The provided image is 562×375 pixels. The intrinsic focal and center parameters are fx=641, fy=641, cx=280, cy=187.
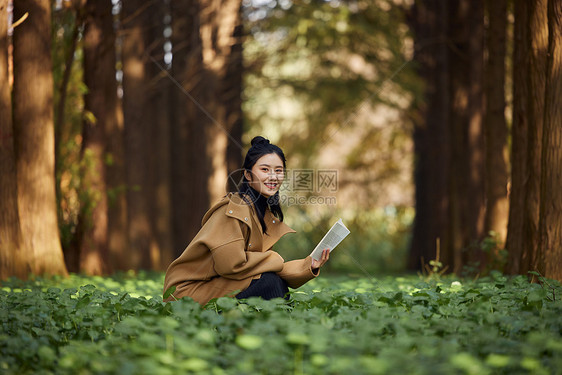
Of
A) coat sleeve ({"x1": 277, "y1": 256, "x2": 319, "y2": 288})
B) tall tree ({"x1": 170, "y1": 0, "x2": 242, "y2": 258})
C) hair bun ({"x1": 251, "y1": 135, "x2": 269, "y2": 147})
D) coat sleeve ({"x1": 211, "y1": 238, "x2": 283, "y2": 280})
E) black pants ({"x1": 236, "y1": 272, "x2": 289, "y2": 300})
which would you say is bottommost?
black pants ({"x1": 236, "y1": 272, "x2": 289, "y2": 300})

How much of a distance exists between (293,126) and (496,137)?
9.46 metres

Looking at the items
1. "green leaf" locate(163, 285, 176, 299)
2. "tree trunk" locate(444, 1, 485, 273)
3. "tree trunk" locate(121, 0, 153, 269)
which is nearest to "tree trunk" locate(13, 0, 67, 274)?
"tree trunk" locate(121, 0, 153, 269)

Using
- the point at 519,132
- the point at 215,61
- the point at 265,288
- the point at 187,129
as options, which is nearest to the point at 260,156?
the point at 265,288

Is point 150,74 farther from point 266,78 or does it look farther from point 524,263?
point 524,263

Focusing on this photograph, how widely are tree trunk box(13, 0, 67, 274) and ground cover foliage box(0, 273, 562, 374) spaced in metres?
3.18

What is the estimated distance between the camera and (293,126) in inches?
706

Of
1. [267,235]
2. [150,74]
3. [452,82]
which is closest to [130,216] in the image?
[150,74]

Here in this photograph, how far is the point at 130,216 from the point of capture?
1335cm

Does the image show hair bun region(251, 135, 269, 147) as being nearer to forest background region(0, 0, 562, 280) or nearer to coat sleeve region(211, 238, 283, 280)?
coat sleeve region(211, 238, 283, 280)

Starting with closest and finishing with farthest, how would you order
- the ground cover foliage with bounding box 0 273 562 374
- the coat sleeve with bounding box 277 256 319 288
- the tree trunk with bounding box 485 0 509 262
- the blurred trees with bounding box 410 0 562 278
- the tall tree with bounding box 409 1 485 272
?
the ground cover foliage with bounding box 0 273 562 374 → the coat sleeve with bounding box 277 256 319 288 → the blurred trees with bounding box 410 0 562 278 → the tree trunk with bounding box 485 0 509 262 → the tall tree with bounding box 409 1 485 272

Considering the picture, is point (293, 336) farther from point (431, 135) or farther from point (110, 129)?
point (431, 135)

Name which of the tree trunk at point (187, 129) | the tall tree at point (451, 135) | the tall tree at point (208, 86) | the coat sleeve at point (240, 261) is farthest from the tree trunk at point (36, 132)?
the tall tree at point (451, 135)

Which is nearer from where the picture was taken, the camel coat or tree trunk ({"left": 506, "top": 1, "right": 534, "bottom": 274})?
the camel coat

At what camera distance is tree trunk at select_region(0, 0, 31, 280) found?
7.51 meters
